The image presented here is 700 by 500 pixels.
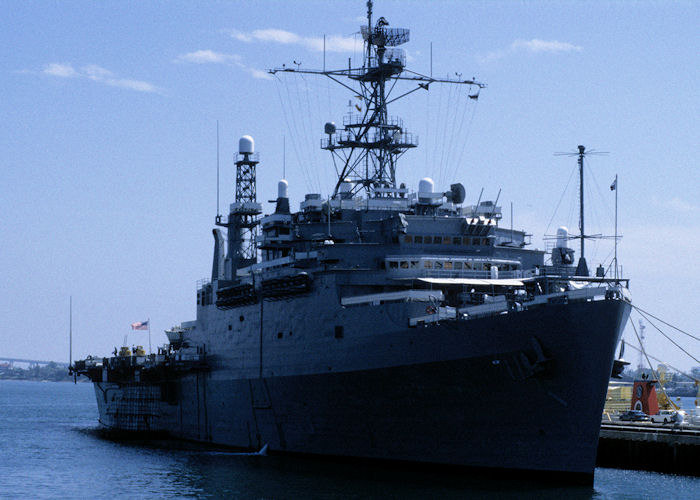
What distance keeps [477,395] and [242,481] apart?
9.56 metres

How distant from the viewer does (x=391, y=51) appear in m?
45.5

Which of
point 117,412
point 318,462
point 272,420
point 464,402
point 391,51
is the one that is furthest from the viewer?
point 117,412

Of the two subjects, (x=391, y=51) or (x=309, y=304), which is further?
(x=391, y=51)

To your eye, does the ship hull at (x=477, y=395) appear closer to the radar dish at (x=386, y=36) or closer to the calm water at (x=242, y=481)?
the calm water at (x=242, y=481)

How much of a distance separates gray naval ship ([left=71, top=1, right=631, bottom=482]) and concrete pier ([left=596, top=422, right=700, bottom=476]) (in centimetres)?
825

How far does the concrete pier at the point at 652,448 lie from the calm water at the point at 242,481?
92cm

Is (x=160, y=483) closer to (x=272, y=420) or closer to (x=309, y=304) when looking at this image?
(x=272, y=420)

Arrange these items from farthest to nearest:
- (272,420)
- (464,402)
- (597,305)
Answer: (272,420) → (464,402) → (597,305)

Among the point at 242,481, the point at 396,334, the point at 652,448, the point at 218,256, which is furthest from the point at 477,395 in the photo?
the point at 218,256

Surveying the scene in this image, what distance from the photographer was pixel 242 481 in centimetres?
3600

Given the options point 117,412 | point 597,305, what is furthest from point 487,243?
point 117,412

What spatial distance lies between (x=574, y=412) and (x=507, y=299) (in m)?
4.52

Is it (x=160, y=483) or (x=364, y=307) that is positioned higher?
(x=364, y=307)

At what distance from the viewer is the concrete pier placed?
129 ft
